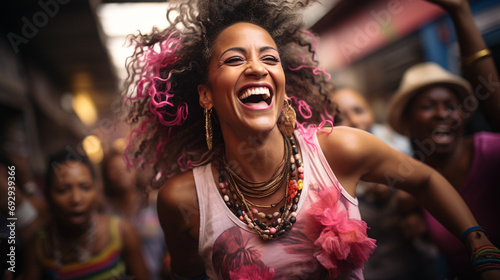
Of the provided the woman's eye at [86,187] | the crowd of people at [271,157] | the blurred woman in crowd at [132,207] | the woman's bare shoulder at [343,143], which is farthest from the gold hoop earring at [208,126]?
the blurred woman in crowd at [132,207]

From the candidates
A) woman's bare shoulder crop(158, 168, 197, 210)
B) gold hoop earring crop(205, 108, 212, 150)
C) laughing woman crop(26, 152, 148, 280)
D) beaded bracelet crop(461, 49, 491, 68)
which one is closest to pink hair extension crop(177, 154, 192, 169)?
woman's bare shoulder crop(158, 168, 197, 210)

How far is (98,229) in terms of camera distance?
229 centimetres

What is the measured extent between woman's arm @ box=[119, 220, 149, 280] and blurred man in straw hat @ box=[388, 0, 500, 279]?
1956 mm

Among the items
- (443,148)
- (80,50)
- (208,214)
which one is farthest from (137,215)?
(80,50)

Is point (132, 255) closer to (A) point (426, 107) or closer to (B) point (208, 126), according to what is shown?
(B) point (208, 126)

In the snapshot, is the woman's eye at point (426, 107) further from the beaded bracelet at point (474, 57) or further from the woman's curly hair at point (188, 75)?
the woman's curly hair at point (188, 75)

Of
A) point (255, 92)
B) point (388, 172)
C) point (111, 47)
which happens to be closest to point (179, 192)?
point (255, 92)

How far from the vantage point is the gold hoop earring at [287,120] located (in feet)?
4.73

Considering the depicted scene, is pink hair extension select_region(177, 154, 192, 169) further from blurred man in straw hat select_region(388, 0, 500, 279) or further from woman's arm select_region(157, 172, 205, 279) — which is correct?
blurred man in straw hat select_region(388, 0, 500, 279)

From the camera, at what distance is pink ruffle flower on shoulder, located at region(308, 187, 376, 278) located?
4.15 ft

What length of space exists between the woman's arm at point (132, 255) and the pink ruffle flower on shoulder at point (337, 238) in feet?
4.99

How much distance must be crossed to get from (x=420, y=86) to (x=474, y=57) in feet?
1.82

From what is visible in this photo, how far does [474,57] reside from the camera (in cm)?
154

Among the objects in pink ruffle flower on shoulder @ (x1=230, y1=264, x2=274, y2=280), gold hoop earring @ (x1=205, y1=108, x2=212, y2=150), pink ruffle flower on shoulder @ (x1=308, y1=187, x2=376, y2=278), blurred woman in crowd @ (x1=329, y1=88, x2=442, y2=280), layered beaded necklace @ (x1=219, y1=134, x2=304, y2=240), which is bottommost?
blurred woman in crowd @ (x1=329, y1=88, x2=442, y2=280)
